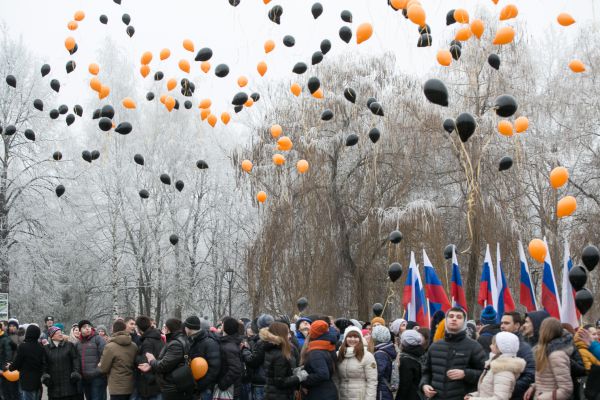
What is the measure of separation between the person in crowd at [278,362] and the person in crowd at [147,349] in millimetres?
1614

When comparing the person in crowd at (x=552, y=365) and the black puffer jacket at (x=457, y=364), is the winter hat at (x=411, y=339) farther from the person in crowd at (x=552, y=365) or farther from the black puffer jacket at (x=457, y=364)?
the person in crowd at (x=552, y=365)

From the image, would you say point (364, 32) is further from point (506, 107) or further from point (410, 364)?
point (410, 364)

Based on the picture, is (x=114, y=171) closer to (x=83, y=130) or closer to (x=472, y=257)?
(x=83, y=130)

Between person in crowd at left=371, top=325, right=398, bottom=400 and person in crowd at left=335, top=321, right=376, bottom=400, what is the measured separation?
289mm

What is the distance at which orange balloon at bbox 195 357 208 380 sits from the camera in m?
8.14

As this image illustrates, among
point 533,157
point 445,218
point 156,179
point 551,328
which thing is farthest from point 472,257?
point 156,179

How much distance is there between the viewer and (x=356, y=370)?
298 inches

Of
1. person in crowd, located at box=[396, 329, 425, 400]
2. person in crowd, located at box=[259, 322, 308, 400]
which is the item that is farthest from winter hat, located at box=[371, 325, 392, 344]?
person in crowd, located at box=[259, 322, 308, 400]

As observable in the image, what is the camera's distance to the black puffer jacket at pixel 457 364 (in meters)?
6.45

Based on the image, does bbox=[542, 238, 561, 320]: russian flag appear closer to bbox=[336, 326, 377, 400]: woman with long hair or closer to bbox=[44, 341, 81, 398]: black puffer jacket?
bbox=[336, 326, 377, 400]: woman with long hair

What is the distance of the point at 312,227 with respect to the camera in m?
19.7

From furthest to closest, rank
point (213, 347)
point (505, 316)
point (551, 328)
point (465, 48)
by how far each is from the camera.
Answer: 1. point (465, 48)
2. point (213, 347)
3. point (505, 316)
4. point (551, 328)

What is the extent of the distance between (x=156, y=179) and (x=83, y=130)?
17.8ft

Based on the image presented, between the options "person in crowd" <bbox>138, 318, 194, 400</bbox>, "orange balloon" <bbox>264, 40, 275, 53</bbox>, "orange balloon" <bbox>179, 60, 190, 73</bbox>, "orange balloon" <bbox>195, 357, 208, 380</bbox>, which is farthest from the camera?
"orange balloon" <bbox>179, 60, 190, 73</bbox>
